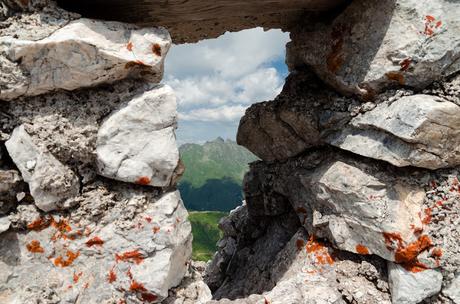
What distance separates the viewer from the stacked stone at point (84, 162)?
4438 mm

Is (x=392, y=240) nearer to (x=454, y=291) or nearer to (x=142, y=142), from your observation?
(x=454, y=291)

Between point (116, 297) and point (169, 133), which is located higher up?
point (169, 133)

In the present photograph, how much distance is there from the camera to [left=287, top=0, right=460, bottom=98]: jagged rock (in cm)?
557

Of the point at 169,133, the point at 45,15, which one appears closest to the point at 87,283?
the point at 169,133

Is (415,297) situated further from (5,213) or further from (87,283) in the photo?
(5,213)

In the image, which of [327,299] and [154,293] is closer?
[154,293]

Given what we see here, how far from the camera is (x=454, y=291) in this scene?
5.52 metres

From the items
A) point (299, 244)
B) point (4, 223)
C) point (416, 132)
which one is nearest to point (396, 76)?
point (416, 132)

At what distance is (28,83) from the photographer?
4.44 m

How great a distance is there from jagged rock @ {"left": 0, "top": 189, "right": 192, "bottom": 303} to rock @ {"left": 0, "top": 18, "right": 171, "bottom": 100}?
1.52 metres

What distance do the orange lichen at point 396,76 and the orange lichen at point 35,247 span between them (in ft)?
19.4

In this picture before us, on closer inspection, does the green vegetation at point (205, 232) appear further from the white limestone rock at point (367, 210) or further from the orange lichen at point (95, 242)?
the orange lichen at point (95, 242)

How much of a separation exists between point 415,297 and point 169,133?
4637mm

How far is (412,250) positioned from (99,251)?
4.75 m
